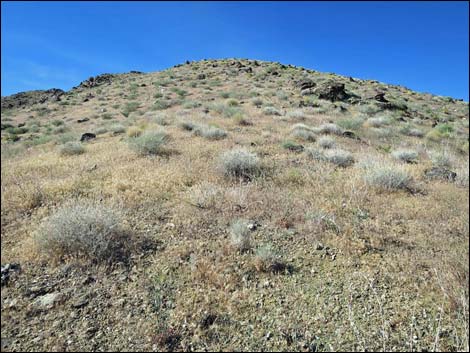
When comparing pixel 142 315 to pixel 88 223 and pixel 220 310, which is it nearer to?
pixel 220 310

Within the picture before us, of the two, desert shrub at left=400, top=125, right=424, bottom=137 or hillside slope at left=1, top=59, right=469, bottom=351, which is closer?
hillside slope at left=1, top=59, right=469, bottom=351

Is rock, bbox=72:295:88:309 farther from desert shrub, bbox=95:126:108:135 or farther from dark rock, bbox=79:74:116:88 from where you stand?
dark rock, bbox=79:74:116:88

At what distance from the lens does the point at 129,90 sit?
3291cm

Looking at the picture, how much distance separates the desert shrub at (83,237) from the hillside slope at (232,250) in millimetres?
22

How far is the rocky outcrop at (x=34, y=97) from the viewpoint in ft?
102

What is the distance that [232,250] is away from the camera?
464cm

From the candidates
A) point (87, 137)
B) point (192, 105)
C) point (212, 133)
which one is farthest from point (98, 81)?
point (212, 133)

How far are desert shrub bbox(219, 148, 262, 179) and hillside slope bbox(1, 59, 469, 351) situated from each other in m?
0.04

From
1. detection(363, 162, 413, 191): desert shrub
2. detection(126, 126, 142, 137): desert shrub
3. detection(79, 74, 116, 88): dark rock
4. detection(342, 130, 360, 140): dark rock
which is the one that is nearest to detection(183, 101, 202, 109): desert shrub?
detection(126, 126, 142, 137): desert shrub

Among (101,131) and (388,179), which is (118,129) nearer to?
(101,131)

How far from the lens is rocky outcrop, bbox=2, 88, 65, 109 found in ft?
102

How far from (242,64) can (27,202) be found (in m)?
42.2

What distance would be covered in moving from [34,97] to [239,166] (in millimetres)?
34869

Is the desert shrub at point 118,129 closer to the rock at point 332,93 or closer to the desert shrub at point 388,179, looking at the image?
the desert shrub at point 388,179
